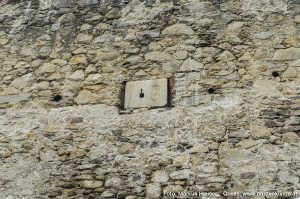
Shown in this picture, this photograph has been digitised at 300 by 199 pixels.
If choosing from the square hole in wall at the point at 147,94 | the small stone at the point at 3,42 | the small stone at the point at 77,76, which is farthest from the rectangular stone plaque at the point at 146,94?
the small stone at the point at 3,42

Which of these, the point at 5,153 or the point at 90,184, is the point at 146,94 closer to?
the point at 90,184

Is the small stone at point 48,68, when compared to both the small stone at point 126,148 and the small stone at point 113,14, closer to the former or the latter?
the small stone at point 113,14

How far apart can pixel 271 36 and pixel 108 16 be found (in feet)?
5.52

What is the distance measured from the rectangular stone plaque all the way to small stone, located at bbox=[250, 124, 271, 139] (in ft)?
2.70

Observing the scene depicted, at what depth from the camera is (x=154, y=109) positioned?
436cm

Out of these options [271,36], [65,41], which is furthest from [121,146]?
[271,36]

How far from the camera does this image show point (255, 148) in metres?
3.98

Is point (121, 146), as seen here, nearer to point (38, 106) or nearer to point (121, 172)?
point (121, 172)

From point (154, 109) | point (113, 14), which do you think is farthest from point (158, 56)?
point (113, 14)

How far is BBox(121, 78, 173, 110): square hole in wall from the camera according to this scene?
4391mm

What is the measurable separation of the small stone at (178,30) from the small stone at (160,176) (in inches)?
56.8

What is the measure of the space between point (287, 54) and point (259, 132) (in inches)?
33.4

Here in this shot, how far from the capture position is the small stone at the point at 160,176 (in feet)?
13.1

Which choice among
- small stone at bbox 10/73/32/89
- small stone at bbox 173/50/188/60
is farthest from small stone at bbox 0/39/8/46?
small stone at bbox 173/50/188/60
